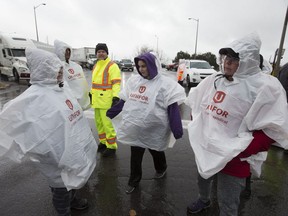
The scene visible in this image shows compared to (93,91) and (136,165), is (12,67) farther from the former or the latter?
(136,165)

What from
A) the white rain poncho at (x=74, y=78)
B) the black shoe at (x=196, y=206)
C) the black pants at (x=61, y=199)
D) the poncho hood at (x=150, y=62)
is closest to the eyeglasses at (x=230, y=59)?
the poncho hood at (x=150, y=62)

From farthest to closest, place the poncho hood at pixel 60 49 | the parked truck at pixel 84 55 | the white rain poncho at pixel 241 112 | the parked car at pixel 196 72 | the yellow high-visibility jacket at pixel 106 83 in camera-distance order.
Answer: the parked truck at pixel 84 55
the parked car at pixel 196 72
the yellow high-visibility jacket at pixel 106 83
the poncho hood at pixel 60 49
the white rain poncho at pixel 241 112

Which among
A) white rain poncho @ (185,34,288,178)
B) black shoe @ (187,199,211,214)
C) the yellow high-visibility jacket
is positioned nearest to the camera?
white rain poncho @ (185,34,288,178)

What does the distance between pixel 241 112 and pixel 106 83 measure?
8.31 feet

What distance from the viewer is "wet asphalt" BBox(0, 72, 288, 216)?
273 centimetres

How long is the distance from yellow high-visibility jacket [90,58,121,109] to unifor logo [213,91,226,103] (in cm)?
208

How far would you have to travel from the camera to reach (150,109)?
2.69m

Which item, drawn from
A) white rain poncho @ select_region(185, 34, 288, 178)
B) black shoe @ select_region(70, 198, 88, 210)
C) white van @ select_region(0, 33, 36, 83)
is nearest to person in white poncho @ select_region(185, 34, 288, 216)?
white rain poncho @ select_region(185, 34, 288, 178)

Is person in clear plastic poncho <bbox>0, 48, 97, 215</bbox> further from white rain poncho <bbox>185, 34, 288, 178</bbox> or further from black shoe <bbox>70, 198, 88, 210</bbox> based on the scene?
white rain poncho <bbox>185, 34, 288, 178</bbox>

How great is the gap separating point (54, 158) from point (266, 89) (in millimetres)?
1875

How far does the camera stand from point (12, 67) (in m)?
15.6

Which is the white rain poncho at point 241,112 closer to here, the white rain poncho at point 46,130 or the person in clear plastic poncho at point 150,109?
the person in clear plastic poncho at point 150,109

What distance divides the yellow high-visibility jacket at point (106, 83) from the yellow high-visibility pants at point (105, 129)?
18 cm

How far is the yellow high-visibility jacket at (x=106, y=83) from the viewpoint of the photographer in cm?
392
